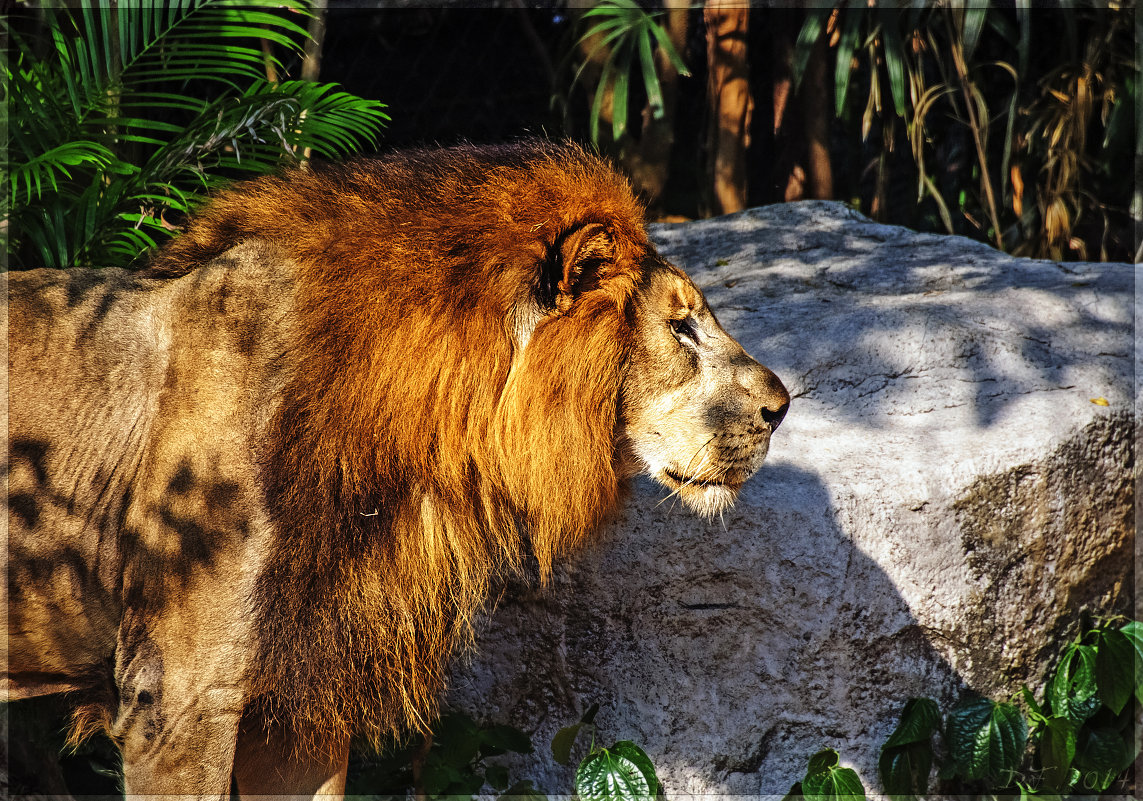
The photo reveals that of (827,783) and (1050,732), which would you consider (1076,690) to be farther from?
(827,783)

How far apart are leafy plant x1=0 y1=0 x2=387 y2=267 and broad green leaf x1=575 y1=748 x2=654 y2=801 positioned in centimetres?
179

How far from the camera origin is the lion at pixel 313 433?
1857 millimetres

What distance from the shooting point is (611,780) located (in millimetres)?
2578

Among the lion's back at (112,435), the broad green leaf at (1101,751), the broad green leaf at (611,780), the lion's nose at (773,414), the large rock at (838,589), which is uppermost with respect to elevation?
the lion's back at (112,435)

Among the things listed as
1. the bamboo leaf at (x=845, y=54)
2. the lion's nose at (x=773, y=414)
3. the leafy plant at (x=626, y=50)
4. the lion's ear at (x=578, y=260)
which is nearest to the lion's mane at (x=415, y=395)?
the lion's ear at (x=578, y=260)

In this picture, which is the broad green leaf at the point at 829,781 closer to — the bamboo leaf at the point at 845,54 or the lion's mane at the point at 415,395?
the lion's mane at the point at 415,395

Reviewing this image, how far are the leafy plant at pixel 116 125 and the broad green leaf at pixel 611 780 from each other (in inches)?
70.3

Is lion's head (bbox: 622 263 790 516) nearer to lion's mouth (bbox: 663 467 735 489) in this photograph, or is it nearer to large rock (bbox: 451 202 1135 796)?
lion's mouth (bbox: 663 467 735 489)

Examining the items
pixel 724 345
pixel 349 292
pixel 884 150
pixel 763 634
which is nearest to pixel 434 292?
pixel 349 292

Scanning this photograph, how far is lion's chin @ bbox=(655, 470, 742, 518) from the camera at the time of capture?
2254mm

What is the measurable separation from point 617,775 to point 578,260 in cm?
137

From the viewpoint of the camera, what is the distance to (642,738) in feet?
9.00

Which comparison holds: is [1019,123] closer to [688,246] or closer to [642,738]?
[688,246]

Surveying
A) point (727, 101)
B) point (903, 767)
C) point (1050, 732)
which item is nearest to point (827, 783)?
point (903, 767)
